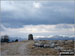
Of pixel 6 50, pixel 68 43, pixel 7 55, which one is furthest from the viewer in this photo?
pixel 68 43

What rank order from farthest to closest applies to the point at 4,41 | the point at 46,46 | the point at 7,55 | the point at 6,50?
the point at 4,41 → the point at 46,46 → the point at 6,50 → the point at 7,55

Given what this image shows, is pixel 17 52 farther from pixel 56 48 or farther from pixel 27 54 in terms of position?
pixel 56 48

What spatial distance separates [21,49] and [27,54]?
60.2 inches

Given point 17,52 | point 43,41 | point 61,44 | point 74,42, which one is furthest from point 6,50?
point 74,42

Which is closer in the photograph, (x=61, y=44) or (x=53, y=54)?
(x=53, y=54)

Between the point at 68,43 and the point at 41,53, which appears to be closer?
the point at 41,53

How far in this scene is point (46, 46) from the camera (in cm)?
1577

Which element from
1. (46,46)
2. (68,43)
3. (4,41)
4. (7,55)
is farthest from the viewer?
(4,41)

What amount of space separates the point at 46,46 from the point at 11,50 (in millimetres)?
3729

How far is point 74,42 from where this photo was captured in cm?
1755

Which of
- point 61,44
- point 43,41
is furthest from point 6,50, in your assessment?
point 61,44

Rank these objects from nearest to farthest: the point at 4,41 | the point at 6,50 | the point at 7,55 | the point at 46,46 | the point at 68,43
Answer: the point at 7,55, the point at 6,50, the point at 46,46, the point at 68,43, the point at 4,41

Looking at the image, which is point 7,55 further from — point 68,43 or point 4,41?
point 68,43

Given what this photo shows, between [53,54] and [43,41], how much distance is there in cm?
406
